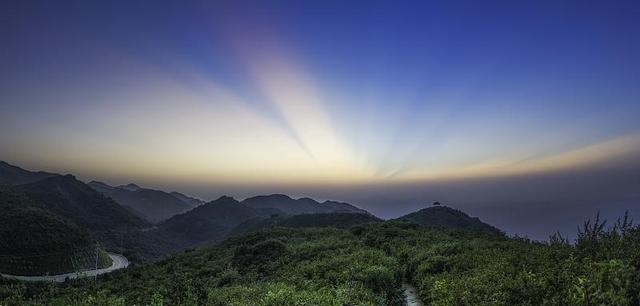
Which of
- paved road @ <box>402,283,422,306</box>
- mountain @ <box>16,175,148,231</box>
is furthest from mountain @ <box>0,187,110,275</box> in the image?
paved road @ <box>402,283,422,306</box>

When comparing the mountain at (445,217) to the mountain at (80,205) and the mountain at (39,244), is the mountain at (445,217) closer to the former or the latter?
the mountain at (39,244)

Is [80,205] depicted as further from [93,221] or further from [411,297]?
[411,297]

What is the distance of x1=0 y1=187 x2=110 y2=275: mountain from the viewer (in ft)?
284

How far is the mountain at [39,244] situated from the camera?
8644 cm

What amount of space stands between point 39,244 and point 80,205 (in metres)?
93.2

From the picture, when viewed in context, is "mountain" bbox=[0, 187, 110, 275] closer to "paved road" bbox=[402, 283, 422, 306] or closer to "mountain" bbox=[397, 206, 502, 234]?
"mountain" bbox=[397, 206, 502, 234]

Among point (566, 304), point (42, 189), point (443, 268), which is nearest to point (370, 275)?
point (443, 268)

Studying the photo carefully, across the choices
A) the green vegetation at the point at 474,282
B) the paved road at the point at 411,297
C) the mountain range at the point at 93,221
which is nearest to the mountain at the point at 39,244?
the mountain range at the point at 93,221

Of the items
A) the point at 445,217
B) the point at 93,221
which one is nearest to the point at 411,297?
the point at 445,217

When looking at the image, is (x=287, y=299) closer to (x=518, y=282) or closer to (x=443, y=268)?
(x=518, y=282)

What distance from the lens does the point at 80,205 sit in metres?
174

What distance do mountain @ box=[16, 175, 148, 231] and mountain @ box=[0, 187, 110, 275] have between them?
44.6m

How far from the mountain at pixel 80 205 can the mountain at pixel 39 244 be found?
44.6 meters

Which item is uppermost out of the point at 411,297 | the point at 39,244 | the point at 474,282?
the point at 474,282
